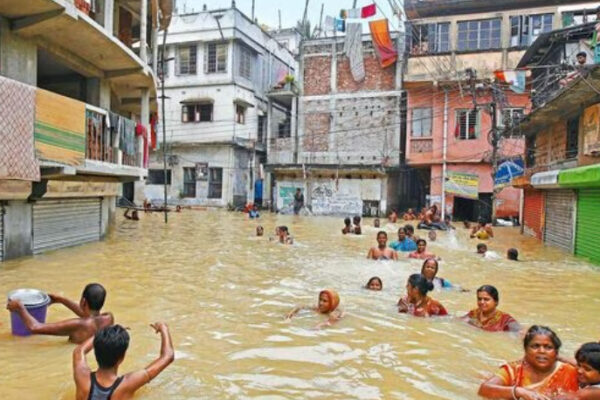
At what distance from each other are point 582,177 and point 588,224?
2.20 m

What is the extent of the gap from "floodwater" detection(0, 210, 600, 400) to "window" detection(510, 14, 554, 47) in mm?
15251

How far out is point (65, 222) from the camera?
1320 cm

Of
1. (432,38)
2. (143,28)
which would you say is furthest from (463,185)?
(143,28)

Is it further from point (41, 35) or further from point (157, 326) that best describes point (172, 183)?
point (157, 326)

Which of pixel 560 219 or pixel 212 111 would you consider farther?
pixel 212 111

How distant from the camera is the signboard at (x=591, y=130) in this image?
13.0 meters

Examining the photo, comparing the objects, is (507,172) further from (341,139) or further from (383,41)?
(383,41)

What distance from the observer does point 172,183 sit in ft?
112

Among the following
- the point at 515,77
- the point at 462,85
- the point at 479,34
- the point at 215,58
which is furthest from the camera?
the point at 215,58

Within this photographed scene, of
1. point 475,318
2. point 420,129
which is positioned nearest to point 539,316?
point 475,318

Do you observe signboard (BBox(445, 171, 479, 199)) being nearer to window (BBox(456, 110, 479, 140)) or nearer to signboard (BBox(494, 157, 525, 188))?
window (BBox(456, 110, 479, 140))

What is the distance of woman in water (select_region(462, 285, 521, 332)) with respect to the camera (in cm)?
615

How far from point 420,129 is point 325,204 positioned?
702 centimetres

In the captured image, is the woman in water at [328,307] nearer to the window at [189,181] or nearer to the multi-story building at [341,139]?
the multi-story building at [341,139]
